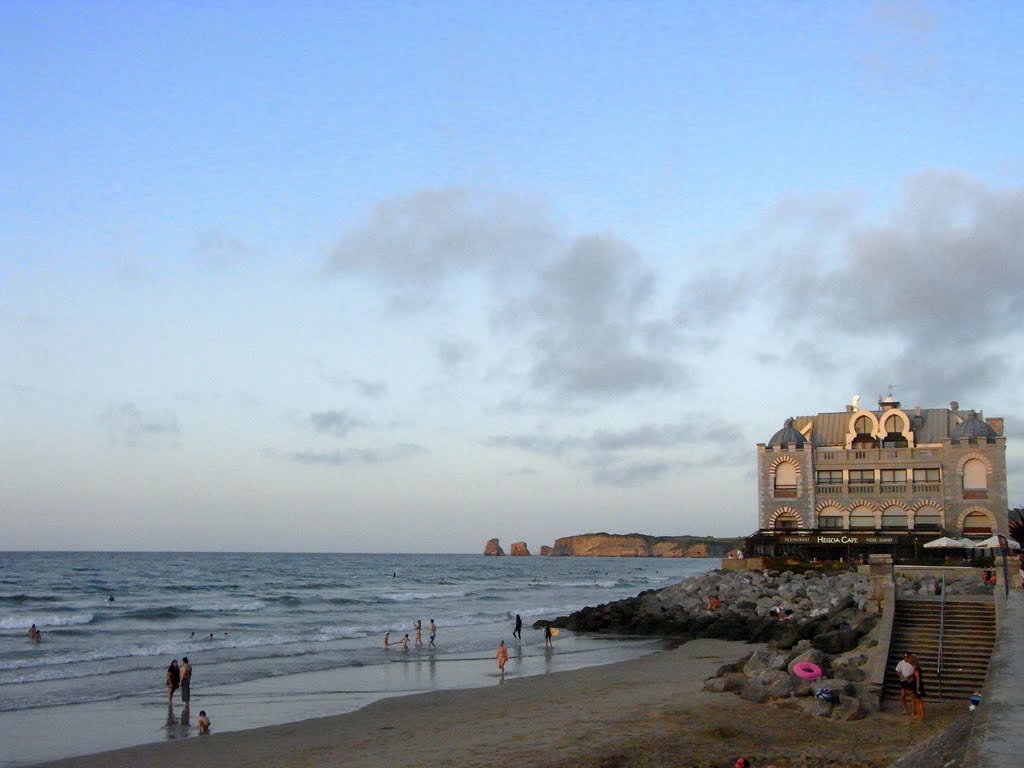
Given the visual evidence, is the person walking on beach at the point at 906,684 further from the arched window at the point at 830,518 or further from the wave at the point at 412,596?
the wave at the point at 412,596

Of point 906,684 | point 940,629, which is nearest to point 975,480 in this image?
point 940,629

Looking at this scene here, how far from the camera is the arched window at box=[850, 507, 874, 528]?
183ft

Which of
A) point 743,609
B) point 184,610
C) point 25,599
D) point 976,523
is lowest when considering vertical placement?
point 25,599

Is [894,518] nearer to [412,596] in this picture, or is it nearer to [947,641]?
[947,641]

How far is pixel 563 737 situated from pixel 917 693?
721 centimetres

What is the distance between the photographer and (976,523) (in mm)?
53531

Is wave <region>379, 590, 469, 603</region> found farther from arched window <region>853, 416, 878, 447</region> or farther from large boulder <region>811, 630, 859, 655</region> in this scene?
large boulder <region>811, 630, 859, 655</region>

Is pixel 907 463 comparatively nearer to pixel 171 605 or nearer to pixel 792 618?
pixel 792 618

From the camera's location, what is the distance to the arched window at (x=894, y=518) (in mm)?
54969

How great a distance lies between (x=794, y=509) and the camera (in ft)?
188

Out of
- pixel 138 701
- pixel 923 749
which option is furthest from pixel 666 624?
pixel 923 749

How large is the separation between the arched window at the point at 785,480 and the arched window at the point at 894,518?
5.30 metres

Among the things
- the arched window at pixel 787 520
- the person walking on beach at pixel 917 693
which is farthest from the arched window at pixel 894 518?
the person walking on beach at pixel 917 693

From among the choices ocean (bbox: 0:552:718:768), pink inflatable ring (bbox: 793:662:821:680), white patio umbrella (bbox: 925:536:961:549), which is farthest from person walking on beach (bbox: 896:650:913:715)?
white patio umbrella (bbox: 925:536:961:549)
